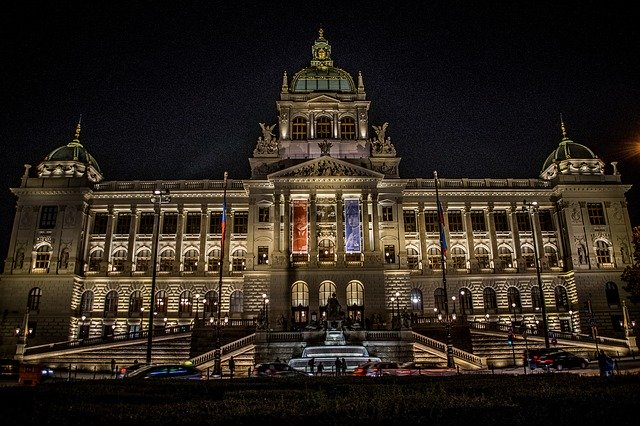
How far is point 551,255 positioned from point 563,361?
1357 inches

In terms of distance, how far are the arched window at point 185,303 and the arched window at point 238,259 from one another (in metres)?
6.58

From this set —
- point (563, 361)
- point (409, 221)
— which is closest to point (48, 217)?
point (409, 221)

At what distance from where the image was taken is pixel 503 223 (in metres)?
69.2

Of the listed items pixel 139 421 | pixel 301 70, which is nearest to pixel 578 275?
pixel 301 70

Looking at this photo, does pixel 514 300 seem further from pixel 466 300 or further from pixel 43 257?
pixel 43 257

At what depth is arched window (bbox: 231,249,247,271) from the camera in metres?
66.0

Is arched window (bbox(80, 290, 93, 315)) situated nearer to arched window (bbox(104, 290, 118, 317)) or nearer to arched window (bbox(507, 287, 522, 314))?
arched window (bbox(104, 290, 118, 317))

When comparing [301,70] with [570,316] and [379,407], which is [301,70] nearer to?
[570,316]

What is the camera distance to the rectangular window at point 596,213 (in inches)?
2648

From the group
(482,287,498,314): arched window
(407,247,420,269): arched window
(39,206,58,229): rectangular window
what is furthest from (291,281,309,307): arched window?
(39,206,58,229): rectangular window

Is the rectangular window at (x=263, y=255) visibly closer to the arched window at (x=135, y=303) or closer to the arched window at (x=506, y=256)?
the arched window at (x=135, y=303)

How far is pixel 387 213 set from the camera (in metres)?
65.1

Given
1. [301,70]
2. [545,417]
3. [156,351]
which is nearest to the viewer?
[545,417]

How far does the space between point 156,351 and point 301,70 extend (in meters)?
47.0
